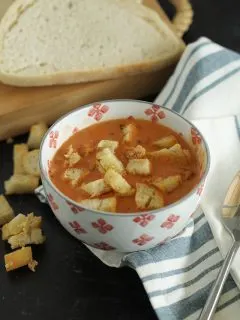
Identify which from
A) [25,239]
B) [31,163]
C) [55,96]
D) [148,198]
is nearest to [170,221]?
[148,198]

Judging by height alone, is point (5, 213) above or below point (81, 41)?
below

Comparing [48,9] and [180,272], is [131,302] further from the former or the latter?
[48,9]

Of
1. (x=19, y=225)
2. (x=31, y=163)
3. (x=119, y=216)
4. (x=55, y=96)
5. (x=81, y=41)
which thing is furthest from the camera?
(x=81, y=41)

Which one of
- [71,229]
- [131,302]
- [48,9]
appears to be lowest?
[131,302]

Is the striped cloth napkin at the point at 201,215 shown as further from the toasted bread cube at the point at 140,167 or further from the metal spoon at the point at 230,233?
the toasted bread cube at the point at 140,167

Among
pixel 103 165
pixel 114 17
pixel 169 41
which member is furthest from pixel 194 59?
pixel 103 165

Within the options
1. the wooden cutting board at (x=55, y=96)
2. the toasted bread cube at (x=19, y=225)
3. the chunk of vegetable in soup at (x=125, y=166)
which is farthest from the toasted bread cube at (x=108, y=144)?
the wooden cutting board at (x=55, y=96)

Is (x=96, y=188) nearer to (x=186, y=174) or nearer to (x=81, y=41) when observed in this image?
(x=186, y=174)
